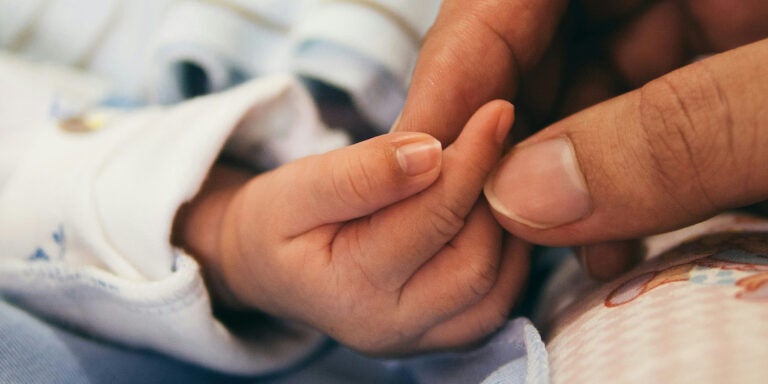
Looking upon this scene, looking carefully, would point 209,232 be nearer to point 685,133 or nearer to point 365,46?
point 365,46

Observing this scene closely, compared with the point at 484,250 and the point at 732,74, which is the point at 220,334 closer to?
the point at 484,250

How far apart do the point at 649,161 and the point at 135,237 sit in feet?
1.35

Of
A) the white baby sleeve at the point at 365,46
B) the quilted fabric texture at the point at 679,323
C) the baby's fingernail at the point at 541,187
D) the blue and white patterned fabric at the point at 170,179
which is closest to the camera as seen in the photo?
the quilted fabric texture at the point at 679,323

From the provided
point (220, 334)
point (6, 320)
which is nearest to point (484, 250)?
point (220, 334)

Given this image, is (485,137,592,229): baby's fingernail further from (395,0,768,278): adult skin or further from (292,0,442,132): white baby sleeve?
(292,0,442,132): white baby sleeve

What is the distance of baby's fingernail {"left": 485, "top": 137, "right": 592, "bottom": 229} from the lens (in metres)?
0.40

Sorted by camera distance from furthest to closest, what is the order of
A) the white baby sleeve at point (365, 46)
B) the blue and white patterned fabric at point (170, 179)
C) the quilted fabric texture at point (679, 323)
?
the white baby sleeve at point (365, 46) → the blue and white patterned fabric at point (170, 179) → the quilted fabric texture at point (679, 323)

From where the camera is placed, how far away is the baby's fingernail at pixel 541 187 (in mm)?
402

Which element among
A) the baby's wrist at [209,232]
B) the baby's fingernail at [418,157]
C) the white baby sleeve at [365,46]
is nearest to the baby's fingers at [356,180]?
the baby's fingernail at [418,157]

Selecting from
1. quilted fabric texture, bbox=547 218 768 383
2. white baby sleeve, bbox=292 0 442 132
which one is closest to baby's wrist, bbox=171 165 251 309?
white baby sleeve, bbox=292 0 442 132

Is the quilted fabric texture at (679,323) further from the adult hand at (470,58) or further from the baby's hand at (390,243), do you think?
the adult hand at (470,58)

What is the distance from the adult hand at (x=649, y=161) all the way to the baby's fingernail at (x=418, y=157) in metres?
0.06

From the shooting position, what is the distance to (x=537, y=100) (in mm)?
571

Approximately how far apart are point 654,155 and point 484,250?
0.13 metres
